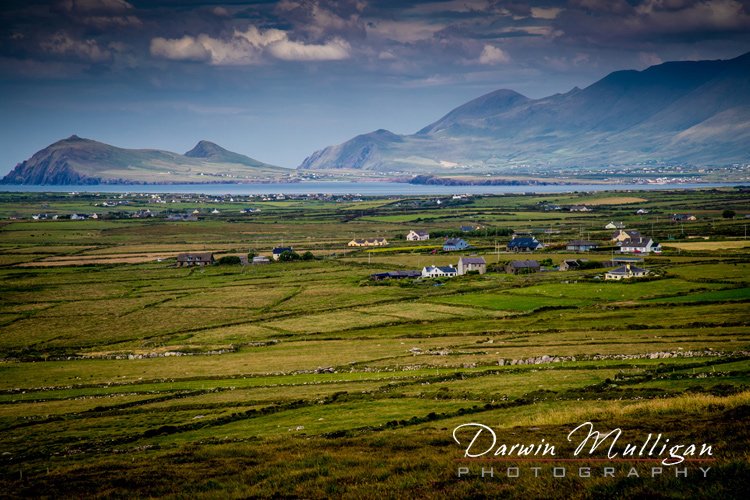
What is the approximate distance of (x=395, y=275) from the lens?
91562 mm

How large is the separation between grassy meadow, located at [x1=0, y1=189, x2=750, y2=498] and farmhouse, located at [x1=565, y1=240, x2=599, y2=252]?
1891 mm

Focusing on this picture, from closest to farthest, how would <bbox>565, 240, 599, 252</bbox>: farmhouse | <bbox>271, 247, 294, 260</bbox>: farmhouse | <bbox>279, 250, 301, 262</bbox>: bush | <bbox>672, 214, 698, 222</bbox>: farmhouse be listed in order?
<bbox>279, 250, 301, 262</bbox>: bush < <bbox>565, 240, 599, 252</bbox>: farmhouse < <bbox>271, 247, 294, 260</bbox>: farmhouse < <bbox>672, 214, 698, 222</bbox>: farmhouse

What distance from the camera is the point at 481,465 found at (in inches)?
761

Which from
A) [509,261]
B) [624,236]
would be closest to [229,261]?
[509,261]

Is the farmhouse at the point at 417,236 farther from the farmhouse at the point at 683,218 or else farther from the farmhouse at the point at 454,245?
the farmhouse at the point at 683,218

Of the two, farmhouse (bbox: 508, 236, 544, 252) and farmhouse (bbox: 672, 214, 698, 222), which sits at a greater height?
farmhouse (bbox: 672, 214, 698, 222)

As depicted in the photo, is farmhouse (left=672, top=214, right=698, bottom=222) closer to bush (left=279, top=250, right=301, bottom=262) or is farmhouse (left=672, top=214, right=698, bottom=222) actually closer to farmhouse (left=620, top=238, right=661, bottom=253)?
farmhouse (left=620, top=238, right=661, bottom=253)

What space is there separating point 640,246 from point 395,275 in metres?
36.5

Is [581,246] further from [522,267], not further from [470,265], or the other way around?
[470,265]

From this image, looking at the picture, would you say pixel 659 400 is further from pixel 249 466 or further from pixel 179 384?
pixel 179 384

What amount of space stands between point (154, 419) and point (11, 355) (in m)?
27.9

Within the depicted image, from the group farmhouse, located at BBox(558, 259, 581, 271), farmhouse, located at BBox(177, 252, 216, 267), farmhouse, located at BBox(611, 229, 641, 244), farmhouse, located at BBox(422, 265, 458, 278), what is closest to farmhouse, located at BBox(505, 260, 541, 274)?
farmhouse, located at BBox(558, 259, 581, 271)

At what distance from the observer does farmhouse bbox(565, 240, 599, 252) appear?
4392 inches

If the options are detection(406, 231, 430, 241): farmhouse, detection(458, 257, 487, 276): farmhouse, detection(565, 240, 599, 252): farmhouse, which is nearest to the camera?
detection(458, 257, 487, 276): farmhouse
